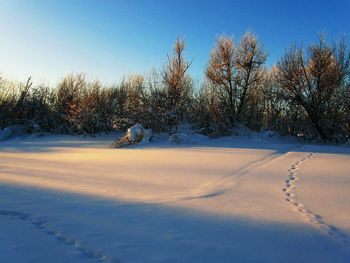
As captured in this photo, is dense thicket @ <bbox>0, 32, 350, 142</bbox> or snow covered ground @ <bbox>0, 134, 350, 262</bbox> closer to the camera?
snow covered ground @ <bbox>0, 134, 350, 262</bbox>

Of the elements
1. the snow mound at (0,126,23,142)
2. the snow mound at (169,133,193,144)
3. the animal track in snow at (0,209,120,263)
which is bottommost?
the animal track in snow at (0,209,120,263)

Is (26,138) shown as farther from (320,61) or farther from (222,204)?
(222,204)

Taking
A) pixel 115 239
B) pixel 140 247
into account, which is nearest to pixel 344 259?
pixel 140 247

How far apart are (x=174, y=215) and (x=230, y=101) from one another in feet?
48.4

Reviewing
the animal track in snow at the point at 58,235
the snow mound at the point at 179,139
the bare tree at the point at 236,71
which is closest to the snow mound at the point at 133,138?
the snow mound at the point at 179,139

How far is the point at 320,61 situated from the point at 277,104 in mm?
2835

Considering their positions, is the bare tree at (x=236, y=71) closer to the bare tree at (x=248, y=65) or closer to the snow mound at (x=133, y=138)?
the bare tree at (x=248, y=65)

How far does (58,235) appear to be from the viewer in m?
3.26

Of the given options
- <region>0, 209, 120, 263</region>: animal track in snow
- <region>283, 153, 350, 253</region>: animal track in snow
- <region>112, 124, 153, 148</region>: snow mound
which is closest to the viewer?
<region>0, 209, 120, 263</region>: animal track in snow

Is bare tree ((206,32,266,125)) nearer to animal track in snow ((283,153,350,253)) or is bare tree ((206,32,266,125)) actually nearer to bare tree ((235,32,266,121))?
bare tree ((235,32,266,121))

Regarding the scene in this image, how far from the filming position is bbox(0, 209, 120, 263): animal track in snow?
2.82 metres

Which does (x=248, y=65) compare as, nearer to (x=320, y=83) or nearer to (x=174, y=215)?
(x=320, y=83)

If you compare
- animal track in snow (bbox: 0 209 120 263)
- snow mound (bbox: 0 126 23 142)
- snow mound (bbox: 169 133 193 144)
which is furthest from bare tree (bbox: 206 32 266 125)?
animal track in snow (bbox: 0 209 120 263)

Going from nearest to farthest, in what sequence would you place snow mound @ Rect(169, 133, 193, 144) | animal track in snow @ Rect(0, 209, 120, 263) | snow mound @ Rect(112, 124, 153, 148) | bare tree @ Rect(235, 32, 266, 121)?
animal track in snow @ Rect(0, 209, 120, 263), snow mound @ Rect(112, 124, 153, 148), snow mound @ Rect(169, 133, 193, 144), bare tree @ Rect(235, 32, 266, 121)
